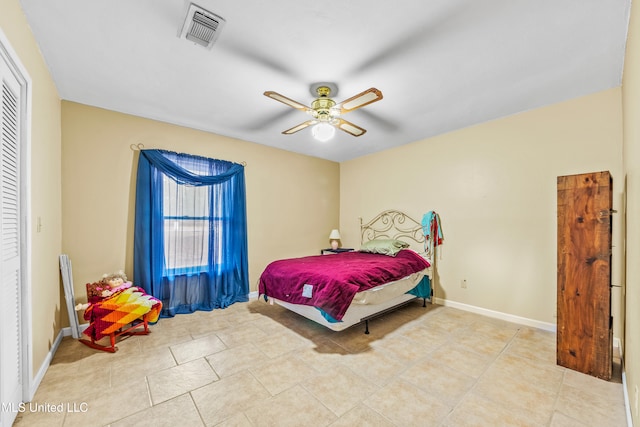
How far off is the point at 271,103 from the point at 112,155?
201 cm

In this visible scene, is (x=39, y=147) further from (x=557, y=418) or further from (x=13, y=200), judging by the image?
(x=557, y=418)

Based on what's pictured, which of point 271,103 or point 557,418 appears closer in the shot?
point 557,418

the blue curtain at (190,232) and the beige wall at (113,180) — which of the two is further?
the blue curtain at (190,232)

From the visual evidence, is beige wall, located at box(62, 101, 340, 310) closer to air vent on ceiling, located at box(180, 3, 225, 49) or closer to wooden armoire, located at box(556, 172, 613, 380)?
air vent on ceiling, located at box(180, 3, 225, 49)

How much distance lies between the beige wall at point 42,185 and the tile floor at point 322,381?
0.40m

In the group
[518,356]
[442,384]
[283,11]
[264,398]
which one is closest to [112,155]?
[283,11]

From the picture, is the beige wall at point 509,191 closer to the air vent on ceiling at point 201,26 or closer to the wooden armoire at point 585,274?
the wooden armoire at point 585,274

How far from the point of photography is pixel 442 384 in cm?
201

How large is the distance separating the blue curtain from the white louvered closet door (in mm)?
1516

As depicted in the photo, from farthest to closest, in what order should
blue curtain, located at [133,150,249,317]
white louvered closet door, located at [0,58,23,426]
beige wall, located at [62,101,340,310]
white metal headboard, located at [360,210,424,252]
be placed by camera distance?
white metal headboard, located at [360,210,424,252], blue curtain, located at [133,150,249,317], beige wall, located at [62,101,340,310], white louvered closet door, located at [0,58,23,426]

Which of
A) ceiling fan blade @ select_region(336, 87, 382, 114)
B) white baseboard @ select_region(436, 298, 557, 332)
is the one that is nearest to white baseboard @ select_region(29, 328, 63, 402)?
ceiling fan blade @ select_region(336, 87, 382, 114)

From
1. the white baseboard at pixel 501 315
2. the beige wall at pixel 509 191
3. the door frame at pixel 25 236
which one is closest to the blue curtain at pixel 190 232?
the door frame at pixel 25 236

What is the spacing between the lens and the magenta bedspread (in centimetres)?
255

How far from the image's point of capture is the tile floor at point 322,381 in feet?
5.49
